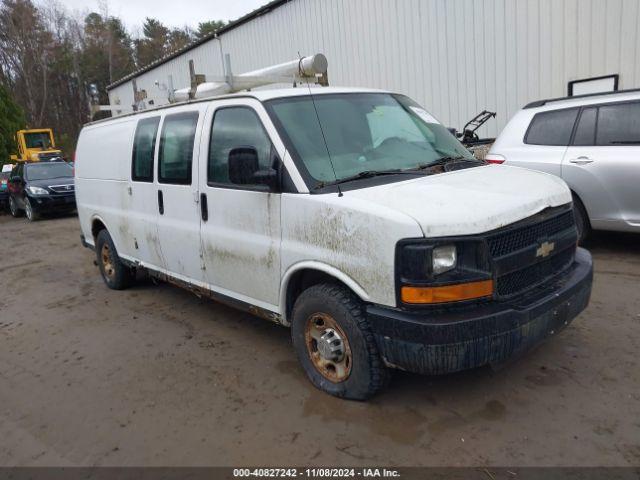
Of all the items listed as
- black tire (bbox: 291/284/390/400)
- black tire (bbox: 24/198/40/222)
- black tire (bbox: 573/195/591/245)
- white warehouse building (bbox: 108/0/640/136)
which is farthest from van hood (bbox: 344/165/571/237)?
black tire (bbox: 24/198/40/222)

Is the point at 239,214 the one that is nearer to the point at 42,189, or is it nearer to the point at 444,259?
the point at 444,259

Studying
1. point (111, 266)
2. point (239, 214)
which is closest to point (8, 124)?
point (111, 266)

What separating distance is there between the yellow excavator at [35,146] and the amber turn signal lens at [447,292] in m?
28.5

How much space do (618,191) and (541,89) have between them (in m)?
4.30

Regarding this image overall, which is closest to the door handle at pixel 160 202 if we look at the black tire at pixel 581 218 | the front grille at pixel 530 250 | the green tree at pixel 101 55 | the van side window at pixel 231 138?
the van side window at pixel 231 138

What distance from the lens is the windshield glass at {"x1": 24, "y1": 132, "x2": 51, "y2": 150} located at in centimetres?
2969

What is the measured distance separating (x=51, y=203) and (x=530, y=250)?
14.4 m

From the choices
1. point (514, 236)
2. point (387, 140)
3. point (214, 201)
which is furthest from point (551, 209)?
point (214, 201)

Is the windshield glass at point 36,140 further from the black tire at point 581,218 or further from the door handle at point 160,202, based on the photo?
the black tire at point 581,218

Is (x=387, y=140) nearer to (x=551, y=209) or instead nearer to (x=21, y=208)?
(x=551, y=209)

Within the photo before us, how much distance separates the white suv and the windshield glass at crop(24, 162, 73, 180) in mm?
13273

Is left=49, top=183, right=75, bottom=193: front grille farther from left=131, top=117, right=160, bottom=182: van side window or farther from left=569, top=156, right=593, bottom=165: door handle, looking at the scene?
left=569, top=156, right=593, bottom=165: door handle

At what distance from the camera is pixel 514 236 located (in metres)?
3.05

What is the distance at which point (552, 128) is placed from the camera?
653cm
